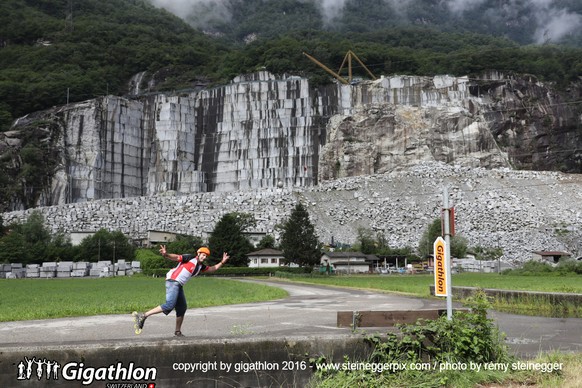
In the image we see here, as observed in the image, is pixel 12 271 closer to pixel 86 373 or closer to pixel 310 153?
pixel 310 153

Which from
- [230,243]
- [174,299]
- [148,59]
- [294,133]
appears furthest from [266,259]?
[148,59]

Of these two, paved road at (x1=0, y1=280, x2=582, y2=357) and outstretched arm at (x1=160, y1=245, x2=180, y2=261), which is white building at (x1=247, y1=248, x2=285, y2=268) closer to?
paved road at (x1=0, y1=280, x2=582, y2=357)

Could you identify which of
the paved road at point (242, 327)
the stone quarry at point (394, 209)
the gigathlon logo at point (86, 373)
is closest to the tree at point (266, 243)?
the stone quarry at point (394, 209)

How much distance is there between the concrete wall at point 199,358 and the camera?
25.7 ft

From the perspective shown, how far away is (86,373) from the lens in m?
7.89

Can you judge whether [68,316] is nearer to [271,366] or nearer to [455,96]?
[271,366]

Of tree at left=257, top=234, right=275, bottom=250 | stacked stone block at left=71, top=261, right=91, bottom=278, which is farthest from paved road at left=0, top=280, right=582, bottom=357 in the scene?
tree at left=257, top=234, right=275, bottom=250

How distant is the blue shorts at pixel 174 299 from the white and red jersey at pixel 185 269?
0.10 meters

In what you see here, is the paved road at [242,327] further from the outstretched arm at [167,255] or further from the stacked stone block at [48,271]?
the stacked stone block at [48,271]

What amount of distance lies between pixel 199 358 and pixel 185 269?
257cm

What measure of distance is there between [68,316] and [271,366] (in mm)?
11971

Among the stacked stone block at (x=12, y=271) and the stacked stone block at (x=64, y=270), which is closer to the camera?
the stacked stone block at (x=12, y=271)

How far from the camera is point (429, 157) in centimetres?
12181

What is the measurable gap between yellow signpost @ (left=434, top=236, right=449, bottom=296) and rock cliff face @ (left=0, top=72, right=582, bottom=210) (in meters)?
110
